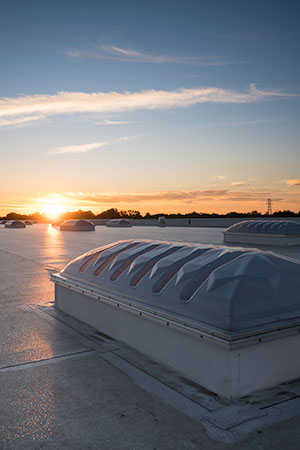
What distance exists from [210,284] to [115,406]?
1.83m

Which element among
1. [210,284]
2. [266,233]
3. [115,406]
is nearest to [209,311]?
[210,284]

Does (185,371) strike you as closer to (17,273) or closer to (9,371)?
(9,371)

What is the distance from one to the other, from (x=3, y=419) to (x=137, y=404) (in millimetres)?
1284

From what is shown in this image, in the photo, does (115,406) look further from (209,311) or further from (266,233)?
(266,233)

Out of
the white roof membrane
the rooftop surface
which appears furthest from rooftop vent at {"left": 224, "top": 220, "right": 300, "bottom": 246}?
the rooftop surface

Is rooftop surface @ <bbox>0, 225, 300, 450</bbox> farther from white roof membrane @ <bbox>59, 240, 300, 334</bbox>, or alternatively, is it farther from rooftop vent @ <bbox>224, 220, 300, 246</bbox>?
rooftop vent @ <bbox>224, 220, 300, 246</bbox>

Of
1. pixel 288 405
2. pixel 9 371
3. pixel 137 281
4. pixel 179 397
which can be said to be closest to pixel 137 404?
pixel 179 397

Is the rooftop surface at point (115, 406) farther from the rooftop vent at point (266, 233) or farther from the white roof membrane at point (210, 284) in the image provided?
the rooftop vent at point (266, 233)

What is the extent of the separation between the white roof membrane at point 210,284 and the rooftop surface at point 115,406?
747 millimetres

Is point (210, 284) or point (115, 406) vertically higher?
point (210, 284)

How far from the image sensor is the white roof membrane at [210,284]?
14.7ft

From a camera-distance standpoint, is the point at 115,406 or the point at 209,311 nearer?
the point at 115,406

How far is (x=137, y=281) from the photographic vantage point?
19.6 ft

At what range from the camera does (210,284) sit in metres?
4.90
